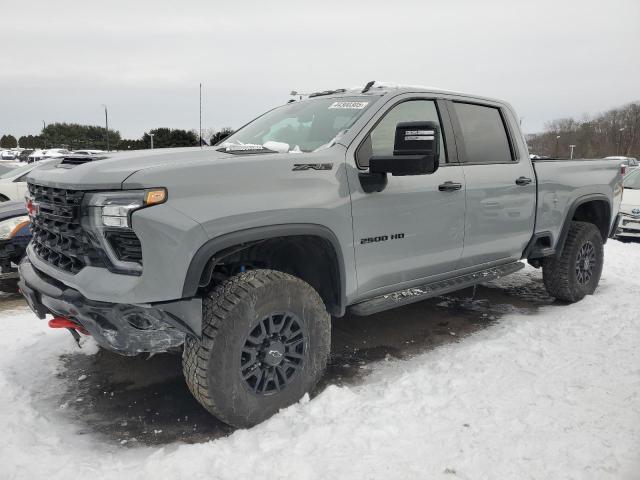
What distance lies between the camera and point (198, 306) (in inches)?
104

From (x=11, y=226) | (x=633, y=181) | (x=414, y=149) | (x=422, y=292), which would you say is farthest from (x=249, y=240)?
(x=633, y=181)

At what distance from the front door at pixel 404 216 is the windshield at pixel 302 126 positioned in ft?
0.72

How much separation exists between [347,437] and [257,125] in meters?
2.63

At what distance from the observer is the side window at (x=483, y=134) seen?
4.21 meters

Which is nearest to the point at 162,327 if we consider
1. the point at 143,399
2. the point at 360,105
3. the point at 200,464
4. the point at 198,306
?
the point at 198,306

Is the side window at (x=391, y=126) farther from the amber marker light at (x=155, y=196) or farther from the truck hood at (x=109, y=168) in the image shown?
the amber marker light at (x=155, y=196)

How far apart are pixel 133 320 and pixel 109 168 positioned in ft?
2.57

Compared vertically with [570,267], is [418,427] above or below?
below

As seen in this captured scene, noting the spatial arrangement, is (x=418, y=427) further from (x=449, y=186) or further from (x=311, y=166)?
(x=449, y=186)

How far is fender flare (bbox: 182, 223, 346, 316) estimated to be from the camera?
256 cm

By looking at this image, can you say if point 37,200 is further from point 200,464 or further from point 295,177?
point 200,464

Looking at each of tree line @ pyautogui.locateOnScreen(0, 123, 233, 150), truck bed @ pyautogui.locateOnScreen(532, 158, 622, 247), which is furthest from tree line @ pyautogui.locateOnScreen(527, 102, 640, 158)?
truck bed @ pyautogui.locateOnScreen(532, 158, 622, 247)

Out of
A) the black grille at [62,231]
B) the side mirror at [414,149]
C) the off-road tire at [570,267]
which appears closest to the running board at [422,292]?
the off-road tire at [570,267]

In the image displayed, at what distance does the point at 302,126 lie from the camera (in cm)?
381
